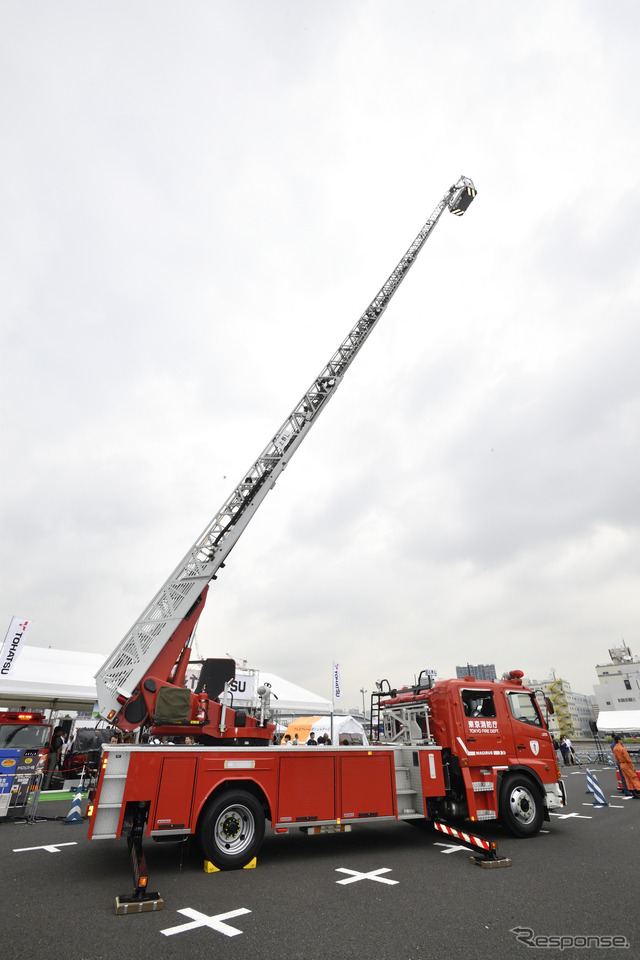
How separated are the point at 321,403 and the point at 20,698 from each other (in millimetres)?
16775

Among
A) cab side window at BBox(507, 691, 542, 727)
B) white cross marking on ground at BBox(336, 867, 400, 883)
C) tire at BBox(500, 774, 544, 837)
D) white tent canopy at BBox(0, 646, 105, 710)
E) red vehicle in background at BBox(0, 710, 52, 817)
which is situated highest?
white tent canopy at BBox(0, 646, 105, 710)

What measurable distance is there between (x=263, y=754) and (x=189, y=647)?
2.49m

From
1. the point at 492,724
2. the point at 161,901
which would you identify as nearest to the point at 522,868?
the point at 492,724

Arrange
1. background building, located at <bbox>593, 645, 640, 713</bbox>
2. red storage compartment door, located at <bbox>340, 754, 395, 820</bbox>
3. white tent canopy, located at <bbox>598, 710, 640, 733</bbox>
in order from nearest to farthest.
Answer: red storage compartment door, located at <bbox>340, 754, 395, 820</bbox> < white tent canopy, located at <bbox>598, 710, 640, 733</bbox> < background building, located at <bbox>593, 645, 640, 713</bbox>

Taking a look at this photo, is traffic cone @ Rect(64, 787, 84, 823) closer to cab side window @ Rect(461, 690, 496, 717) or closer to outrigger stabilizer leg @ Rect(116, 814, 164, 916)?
outrigger stabilizer leg @ Rect(116, 814, 164, 916)

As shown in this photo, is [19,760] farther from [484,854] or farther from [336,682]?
[336,682]

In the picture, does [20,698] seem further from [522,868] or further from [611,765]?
[611,765]

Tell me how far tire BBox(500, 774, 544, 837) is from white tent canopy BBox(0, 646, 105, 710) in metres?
15.9

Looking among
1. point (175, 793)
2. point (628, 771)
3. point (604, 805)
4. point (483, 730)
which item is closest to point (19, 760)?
point (175, 793)

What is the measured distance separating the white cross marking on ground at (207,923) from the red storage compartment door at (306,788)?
2.15 meters

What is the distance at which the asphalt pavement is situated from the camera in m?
4.40

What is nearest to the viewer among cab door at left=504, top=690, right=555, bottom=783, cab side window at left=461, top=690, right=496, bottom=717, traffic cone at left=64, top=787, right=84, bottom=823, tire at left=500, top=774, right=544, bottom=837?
tire at left=500, top=774, right=544, bottom=837

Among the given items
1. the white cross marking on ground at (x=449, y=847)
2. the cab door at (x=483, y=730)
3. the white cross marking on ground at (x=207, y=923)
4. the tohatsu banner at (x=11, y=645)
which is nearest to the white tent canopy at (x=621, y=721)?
the cab door at (x=483, y=730)

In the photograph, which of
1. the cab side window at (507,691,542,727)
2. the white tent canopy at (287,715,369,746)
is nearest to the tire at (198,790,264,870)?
the cab side window at (507,691,542,727)
